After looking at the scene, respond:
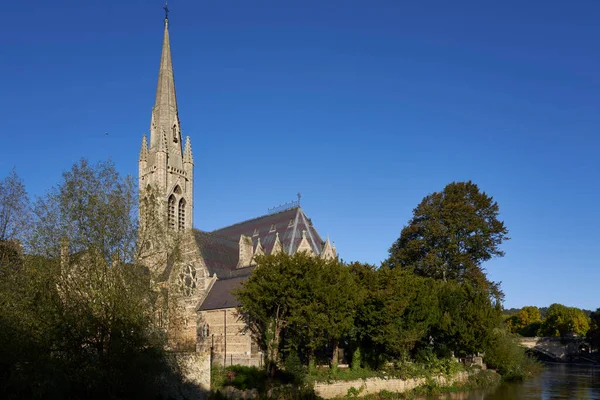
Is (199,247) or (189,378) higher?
(199,247)

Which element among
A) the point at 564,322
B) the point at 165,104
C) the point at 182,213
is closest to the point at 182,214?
the point at 182,213

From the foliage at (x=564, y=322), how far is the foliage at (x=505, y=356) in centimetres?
5902

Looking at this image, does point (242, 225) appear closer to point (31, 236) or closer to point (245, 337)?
point (245, 337)

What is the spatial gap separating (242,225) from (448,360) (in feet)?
94.2

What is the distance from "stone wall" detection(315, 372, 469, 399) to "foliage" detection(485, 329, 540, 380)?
5.99 metres

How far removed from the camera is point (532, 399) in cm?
3444

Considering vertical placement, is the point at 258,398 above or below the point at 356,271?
below

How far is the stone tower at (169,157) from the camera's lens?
5775 cm

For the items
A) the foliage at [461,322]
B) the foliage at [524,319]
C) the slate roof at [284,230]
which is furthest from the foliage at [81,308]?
the foliage at [524,319]

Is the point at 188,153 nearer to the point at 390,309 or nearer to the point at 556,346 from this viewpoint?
the point at 390,309

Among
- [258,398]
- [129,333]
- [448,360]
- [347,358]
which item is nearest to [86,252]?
[129,333]

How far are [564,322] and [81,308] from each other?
99.9 m

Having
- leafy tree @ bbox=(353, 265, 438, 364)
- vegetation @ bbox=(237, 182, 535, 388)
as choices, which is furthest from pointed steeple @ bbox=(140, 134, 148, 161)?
leafy tree @ bbox=(353, 265, 438, 364)

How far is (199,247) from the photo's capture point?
161 ft
